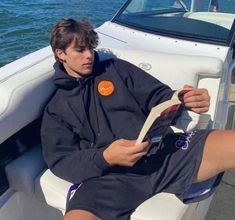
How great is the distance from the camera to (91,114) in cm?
209

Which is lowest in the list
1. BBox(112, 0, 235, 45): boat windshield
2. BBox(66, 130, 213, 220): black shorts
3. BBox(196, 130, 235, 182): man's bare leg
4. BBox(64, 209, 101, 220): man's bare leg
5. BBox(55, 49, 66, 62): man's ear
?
BBox(64, 209, 101, 220): man's bare leg

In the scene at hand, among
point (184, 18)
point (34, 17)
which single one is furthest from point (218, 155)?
point (34, 17)

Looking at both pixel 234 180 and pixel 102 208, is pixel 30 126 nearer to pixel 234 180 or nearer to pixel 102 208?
pixel 102 208

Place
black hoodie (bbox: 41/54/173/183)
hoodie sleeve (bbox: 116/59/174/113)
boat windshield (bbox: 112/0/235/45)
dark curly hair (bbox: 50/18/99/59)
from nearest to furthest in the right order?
black hoodie (bbox: 41/54/173/183) < dark curly hair (bbox: 50/18/99/59) < hoodie sleeve (bbox: 116/59/174/113) < boat windshield (bbox: 112/0/235/45)

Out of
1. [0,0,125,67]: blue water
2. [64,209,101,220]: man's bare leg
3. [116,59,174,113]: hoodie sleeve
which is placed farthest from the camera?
[0,0,125,67]: blue water

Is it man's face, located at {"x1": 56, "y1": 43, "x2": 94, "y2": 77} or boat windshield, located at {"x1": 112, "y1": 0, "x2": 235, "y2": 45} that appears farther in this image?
boat windshield, located at {"x1": 112, "y1": 0, "x2": 235, "y2": 45}

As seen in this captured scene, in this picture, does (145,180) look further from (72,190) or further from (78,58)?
(78,58)

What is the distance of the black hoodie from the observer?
6.42 ft

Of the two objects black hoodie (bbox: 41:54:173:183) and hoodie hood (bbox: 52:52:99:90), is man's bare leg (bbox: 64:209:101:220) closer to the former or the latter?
black hoodie (bbox: 41:54:173:183)

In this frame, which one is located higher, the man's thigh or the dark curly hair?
the dark curly hair

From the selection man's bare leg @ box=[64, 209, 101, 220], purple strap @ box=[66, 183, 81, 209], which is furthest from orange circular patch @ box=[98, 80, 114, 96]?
man's bare leg @ box=[64, 209, 101, 220]

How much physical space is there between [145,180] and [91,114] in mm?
392

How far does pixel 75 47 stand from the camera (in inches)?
81.0

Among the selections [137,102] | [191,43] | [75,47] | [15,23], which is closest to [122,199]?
[137,102]
